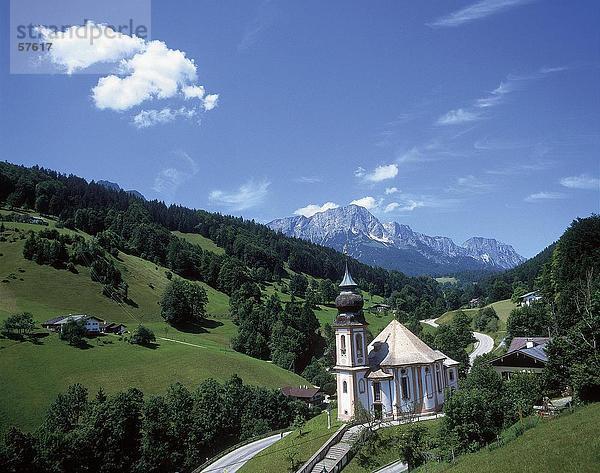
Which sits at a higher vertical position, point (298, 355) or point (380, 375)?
point (380, 375)

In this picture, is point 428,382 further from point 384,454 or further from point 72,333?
point 72,333

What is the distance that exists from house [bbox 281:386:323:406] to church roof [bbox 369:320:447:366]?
2676cm

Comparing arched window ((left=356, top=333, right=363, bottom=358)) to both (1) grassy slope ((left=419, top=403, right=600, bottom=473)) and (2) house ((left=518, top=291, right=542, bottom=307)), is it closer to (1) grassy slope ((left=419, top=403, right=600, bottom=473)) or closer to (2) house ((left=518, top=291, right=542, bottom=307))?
(1) grassy slope ((left=419, top=403, right=600, bottom=473))

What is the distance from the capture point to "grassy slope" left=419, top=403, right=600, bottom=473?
24.9m

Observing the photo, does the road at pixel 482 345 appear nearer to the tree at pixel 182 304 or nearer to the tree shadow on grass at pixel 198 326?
the tree shadow on grass at pixel 198 326

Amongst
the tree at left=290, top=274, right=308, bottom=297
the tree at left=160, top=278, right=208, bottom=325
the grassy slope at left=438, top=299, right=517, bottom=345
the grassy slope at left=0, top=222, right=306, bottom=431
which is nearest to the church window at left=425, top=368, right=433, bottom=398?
the grassy slope at left=0, top=222, right=306, bottom=431

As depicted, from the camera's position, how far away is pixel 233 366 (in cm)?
9062

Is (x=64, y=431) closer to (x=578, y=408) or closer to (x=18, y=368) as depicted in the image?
(x=18, y=368)

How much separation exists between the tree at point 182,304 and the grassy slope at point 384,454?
3264 inches

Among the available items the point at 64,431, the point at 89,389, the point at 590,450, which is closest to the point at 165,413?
the point at 64,431

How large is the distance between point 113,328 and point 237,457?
60952 millimetres

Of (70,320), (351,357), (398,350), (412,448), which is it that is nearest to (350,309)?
(351,357)

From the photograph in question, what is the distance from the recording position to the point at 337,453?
44250 millimetres

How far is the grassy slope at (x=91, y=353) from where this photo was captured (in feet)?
242
